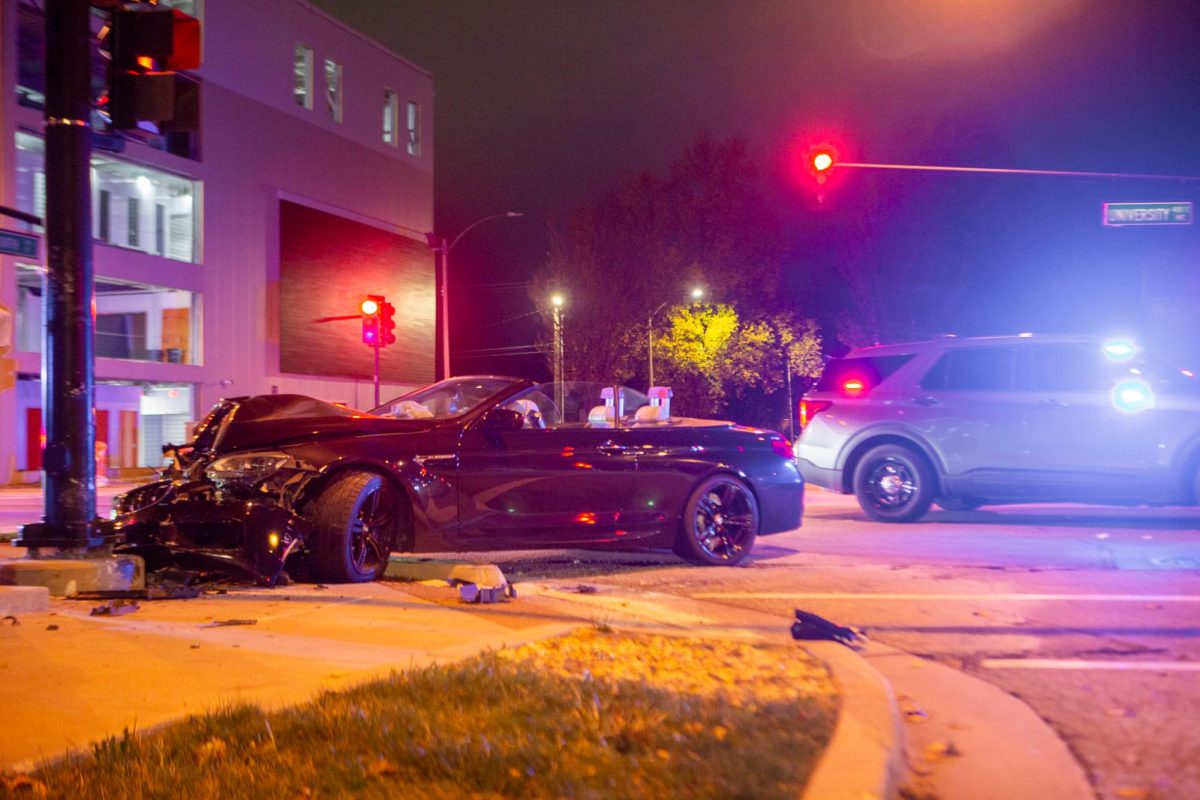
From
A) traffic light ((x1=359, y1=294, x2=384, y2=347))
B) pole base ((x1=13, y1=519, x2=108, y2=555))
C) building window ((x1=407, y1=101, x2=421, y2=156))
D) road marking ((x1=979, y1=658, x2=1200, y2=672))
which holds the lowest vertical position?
road marking ((x1=979, y1=658, x2=1200, y2=672))

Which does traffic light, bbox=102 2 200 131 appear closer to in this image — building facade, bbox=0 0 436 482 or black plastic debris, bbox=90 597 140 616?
black plastic debris, bbox=90 597 140 616

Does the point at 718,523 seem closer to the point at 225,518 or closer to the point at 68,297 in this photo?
the point at 225,518

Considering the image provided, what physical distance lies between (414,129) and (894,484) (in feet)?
129

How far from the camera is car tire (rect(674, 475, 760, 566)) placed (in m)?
9.08

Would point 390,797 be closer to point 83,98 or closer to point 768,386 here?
point 83,98

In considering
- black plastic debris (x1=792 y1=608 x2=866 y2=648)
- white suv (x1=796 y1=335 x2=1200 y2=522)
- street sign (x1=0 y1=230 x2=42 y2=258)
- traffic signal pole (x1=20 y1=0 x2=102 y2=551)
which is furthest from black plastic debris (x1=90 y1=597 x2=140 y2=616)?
white suv (x1=796 y1=335 x2=1200 y2=522)

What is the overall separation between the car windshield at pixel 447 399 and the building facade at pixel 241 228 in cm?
2307

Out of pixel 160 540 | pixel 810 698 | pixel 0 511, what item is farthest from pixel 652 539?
pixel 0 511

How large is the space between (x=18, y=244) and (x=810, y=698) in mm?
6815

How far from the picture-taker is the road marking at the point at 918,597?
726 centimetres

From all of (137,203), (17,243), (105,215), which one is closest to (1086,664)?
Answer: (17,243)

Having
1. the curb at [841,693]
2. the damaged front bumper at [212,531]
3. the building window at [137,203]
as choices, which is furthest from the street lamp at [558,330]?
the curb at [841,693]

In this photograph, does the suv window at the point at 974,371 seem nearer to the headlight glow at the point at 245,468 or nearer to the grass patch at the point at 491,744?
the headlight glow at the point at 245,468

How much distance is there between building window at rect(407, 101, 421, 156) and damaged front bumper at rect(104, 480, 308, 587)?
41695 millimetres
